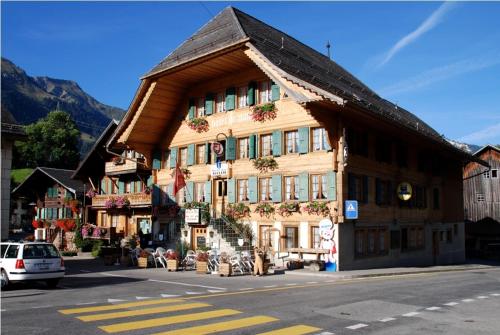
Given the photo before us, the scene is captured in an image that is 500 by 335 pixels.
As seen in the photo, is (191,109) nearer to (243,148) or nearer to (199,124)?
(199,124)

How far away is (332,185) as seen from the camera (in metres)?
23.1

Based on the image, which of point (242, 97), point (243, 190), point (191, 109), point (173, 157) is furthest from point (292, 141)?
point (173, 157)

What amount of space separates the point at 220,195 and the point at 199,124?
4.28 meters

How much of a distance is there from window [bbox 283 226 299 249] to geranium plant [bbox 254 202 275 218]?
111 cm

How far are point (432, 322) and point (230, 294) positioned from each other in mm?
5746

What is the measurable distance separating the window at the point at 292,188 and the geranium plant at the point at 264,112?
10.8 feet

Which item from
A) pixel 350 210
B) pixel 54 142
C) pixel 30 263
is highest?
pixel 54 142

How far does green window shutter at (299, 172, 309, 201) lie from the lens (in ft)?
79.2

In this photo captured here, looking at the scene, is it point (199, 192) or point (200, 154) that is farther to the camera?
point (200, 154)

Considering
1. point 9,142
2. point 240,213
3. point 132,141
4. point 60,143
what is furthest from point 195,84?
point 60,143

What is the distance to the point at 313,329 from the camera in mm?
9336

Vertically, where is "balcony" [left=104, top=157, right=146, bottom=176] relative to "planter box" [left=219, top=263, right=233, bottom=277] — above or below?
above

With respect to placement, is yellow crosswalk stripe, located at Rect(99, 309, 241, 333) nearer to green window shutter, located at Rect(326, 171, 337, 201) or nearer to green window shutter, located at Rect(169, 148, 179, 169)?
green window shutter, located at Rect(326, 171, 337, 201)

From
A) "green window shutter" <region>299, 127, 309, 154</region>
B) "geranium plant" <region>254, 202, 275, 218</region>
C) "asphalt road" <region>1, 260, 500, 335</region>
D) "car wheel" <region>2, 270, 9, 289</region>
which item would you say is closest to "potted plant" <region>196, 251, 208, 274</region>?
"asphalt road" <region>1, 260, 500, 335</region>
